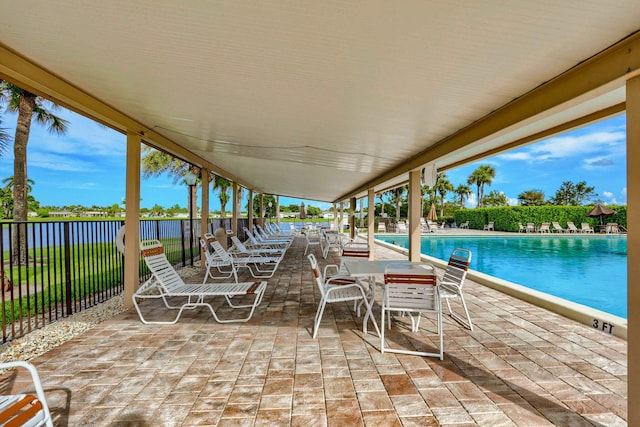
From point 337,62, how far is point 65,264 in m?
4.37

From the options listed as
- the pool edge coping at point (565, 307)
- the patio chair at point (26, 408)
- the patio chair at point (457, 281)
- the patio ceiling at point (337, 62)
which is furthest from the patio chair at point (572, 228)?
the patio chair at point (26, 408)

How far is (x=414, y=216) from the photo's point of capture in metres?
6.09

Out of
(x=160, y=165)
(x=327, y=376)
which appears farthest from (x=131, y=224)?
(x=160, y=165)

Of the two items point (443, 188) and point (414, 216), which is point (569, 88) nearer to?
point (414, 216)

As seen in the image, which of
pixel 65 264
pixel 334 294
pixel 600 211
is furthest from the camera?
pixel 600 211

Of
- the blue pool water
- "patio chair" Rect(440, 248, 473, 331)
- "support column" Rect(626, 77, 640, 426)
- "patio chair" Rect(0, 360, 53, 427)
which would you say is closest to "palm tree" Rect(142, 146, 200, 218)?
the blue pool water

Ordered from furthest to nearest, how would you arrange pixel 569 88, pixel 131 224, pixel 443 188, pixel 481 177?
pixel 481 177 < pixel 443 188 < pixel 131 224 < pixel 569 88

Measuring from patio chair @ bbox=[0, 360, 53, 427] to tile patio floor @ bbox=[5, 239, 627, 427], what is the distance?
0.68m

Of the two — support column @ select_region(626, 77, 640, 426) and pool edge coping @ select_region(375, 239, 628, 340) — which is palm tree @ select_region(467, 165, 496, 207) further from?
support column @ select_region(626, 77, 640, 426)

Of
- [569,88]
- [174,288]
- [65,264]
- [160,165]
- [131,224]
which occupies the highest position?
[160,165]

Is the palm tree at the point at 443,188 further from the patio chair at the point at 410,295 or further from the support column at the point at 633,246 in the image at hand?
the support column at the point at 633,246

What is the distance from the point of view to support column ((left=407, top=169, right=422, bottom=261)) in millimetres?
6098

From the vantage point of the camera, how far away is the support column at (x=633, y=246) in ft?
5.92

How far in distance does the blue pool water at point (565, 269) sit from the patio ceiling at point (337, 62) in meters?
5.07
